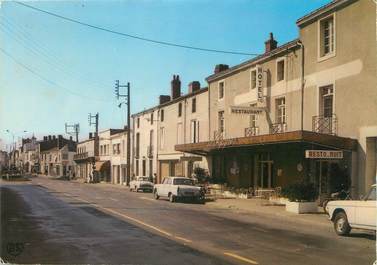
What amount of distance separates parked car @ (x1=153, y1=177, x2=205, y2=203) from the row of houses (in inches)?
125

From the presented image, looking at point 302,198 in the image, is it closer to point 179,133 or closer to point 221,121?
point 221,121

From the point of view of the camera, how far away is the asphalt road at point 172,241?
37.1ft

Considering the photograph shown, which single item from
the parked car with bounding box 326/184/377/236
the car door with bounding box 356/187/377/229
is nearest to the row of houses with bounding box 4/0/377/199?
the parked car with bounding box 326/184/377/236

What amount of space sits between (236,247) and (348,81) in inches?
580

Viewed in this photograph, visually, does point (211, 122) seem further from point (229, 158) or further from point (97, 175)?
point (97, 175)

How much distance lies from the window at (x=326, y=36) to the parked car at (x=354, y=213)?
489 inches

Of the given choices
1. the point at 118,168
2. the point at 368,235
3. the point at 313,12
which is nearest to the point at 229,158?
the point at 313,12

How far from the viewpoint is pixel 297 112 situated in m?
29.9

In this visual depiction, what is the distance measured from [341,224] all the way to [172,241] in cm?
558

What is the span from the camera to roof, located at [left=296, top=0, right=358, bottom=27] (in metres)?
25.8

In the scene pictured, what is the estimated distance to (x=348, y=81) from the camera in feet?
83.5

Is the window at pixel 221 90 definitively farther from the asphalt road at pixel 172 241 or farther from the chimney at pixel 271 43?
the asphalt road at pixel 172 241

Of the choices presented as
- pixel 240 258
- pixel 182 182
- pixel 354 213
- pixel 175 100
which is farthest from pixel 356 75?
pixel 175 100

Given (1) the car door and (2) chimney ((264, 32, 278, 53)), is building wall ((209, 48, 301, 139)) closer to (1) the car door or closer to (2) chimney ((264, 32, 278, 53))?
(2) chimney ((264, 32, 278, 53))
